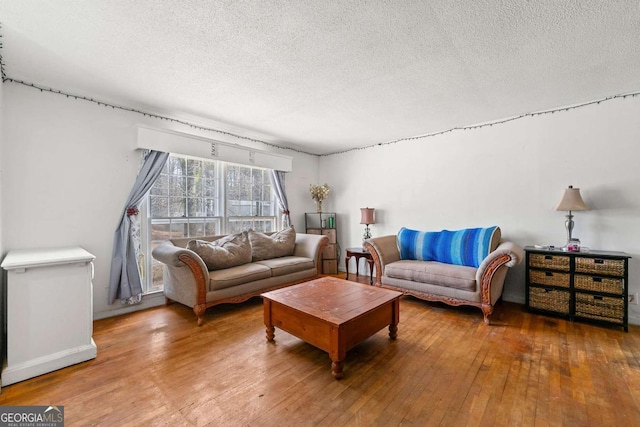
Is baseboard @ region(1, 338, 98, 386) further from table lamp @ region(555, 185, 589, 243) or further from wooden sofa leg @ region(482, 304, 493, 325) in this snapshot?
table lamp @ region(555, 185, 589, 243)

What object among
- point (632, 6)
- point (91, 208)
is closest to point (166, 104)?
point (91, 208)

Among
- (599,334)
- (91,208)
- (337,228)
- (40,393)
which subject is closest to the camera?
(40,393)

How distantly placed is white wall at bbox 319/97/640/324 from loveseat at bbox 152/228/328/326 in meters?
1.62

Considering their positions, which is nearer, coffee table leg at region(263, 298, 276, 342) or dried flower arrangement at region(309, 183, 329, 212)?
coffee table leg at region(263, 298, 276, 342)

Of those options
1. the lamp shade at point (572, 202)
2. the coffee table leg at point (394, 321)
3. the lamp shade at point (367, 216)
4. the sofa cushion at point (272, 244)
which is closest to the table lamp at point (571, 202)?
the lamp shade at point (572, 202)

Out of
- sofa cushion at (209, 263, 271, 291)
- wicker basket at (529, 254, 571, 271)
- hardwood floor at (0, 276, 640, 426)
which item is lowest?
hardwood floor at (0, 276, 640, 426)

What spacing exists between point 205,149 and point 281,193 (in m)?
1.54

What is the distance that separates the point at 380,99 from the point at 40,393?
3688 mm

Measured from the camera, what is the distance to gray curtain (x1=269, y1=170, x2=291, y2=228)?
479cm

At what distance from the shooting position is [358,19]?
1758 mm

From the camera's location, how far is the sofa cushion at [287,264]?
143 inches

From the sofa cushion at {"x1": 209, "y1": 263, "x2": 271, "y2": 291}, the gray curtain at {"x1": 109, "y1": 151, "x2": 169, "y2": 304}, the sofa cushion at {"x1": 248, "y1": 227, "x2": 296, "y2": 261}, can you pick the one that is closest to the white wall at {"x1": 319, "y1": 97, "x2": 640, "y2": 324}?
the sofa cushion at {"x1": 248, "y1": 227, "x2": 296, "y2": 261}

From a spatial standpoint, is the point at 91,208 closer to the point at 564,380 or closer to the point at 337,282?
the point at 337,282

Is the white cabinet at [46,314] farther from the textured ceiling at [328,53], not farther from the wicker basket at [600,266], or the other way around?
the wicker basket at [600,266]
